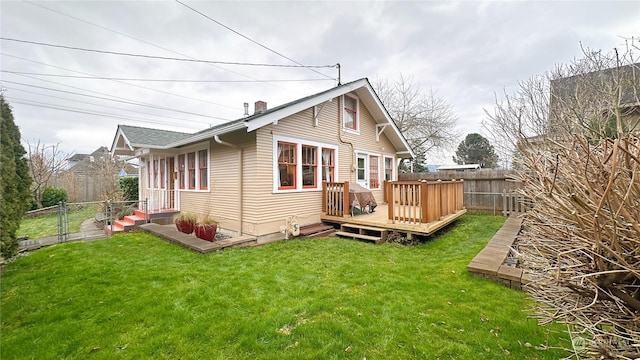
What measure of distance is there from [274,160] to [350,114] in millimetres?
4060

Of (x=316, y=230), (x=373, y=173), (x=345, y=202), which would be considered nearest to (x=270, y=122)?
(x=345, y=202)

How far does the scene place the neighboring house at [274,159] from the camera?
664 centimetres

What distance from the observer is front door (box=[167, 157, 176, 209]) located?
10.1 meters

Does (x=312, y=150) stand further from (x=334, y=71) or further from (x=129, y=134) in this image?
(x=129, y=134)

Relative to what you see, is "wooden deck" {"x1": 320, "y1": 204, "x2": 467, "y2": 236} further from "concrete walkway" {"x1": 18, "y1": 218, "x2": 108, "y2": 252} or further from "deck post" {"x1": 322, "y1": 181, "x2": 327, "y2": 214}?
"concrete walkway" {"x1": 18, "y1": 218, "x2": 108, "y2": 252}

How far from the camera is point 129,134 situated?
10352mm

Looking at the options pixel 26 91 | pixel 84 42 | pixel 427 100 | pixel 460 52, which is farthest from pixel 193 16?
pixel 427 100

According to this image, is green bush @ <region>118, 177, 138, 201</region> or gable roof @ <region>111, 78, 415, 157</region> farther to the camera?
green bush @ <region>118, 177, 138, 201</region>

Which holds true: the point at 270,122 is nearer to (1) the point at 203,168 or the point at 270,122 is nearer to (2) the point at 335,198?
(2) the point at 335,198

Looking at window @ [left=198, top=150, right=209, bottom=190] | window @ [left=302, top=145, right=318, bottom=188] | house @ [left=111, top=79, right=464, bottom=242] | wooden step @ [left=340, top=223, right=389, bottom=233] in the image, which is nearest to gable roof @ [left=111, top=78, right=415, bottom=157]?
house @ [left=111, top=79, right=464, bottom=242]

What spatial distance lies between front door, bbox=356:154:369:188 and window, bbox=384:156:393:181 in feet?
5.89

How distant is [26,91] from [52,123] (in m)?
4.80

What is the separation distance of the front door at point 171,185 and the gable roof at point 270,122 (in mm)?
824

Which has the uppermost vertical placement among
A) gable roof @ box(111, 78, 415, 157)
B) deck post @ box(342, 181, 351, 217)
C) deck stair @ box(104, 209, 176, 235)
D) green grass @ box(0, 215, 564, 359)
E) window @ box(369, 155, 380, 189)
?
gable roof @ box(111, 78, 415, 157)
